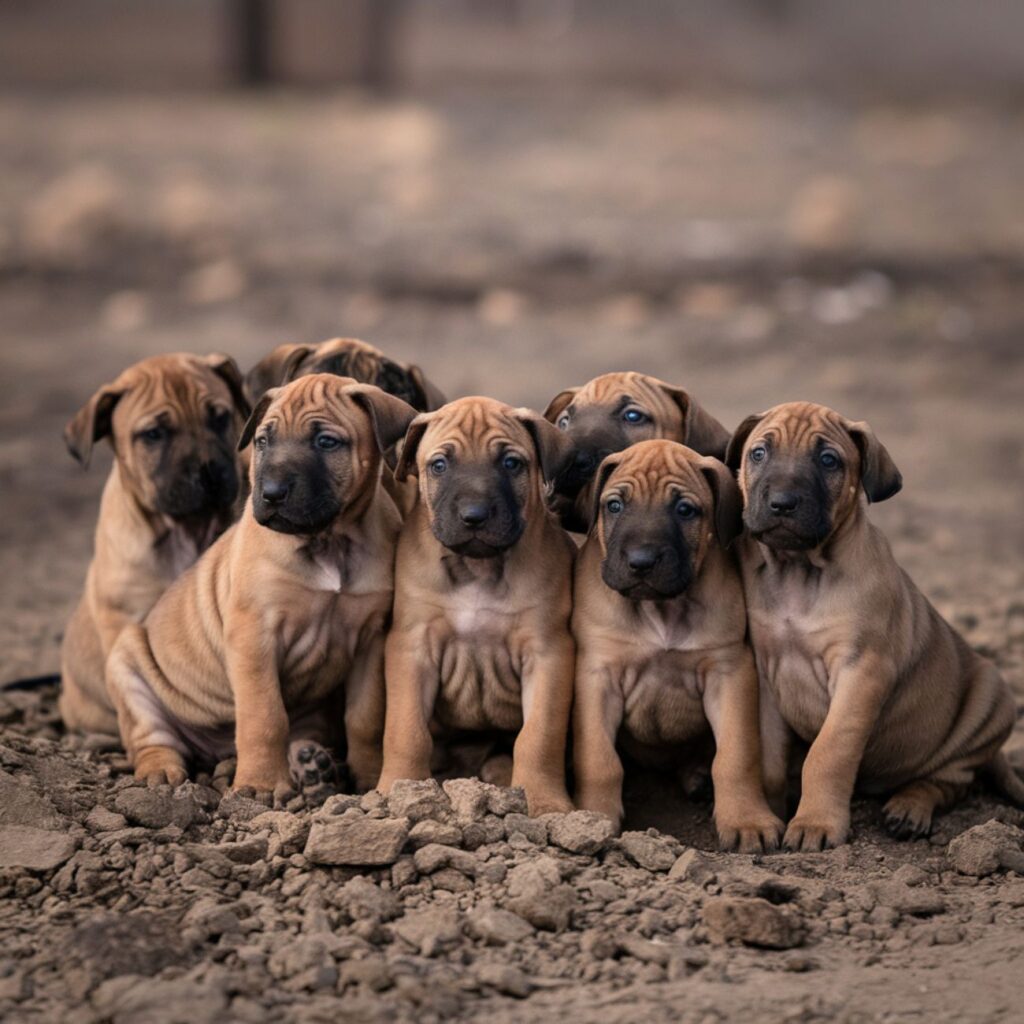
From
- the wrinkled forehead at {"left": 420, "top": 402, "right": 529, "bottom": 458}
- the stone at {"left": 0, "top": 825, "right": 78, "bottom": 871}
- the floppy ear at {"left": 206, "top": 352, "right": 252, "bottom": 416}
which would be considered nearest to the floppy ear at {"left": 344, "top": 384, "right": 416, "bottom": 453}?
the wrinkled forehead at {"left": 420, "top": 402, "right": 529, "bottom": 458}

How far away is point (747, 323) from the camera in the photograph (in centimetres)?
1692

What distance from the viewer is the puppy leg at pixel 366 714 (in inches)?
279

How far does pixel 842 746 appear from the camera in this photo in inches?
265

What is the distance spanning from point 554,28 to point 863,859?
32.7 metres

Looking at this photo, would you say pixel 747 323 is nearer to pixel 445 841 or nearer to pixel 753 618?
pixel 753 618

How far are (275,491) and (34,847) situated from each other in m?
1.52

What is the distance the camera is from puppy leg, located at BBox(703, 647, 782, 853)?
21.9 ft

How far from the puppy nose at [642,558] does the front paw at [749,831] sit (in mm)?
1069

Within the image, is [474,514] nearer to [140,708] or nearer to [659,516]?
[659,516]

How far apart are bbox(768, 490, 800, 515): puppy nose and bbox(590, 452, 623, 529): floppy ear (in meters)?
0.66

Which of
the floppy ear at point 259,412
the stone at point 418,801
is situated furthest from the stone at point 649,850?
the floppy ear at point 259,412

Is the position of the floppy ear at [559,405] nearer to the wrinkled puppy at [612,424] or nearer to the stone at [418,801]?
the wrinkled puppy at [612,424]

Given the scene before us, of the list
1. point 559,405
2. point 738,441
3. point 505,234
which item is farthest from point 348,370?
point 505,234

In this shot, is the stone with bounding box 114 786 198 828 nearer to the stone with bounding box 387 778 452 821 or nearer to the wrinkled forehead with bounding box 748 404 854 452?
the stone with bounding box 387 778 452 821
